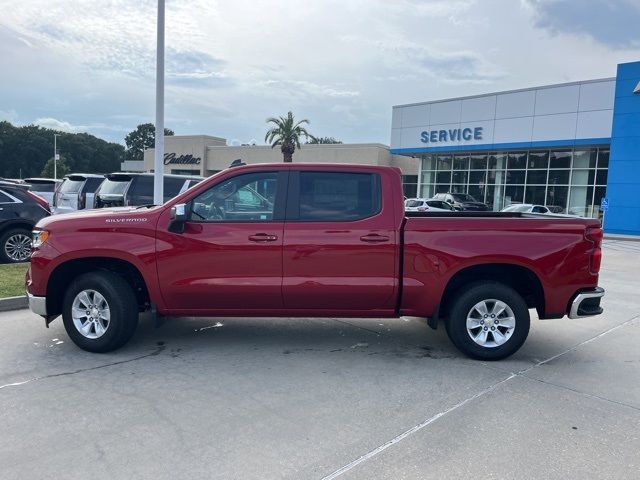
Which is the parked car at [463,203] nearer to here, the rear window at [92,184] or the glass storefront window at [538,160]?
the glass storefront window at [538,160]

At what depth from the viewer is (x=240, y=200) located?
5.25 metres

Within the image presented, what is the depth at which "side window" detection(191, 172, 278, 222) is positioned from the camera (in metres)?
5.19

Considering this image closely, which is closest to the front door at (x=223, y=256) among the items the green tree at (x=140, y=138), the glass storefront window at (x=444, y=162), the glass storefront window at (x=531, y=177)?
the glass storefront window at (x=531, y=177)

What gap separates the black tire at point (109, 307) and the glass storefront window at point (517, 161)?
105 ft

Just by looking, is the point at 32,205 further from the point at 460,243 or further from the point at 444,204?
the point at 444,204

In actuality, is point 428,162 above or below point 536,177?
above

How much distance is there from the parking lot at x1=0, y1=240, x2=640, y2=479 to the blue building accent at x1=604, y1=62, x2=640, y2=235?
25388 mm

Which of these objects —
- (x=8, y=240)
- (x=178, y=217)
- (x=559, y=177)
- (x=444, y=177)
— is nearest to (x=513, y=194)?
(x=559, y=177)

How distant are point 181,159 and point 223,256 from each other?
56317mm

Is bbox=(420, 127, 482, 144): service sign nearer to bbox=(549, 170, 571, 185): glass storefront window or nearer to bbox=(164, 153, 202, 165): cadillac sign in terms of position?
bbox=(549, 170, 571, 185): glass storefront window

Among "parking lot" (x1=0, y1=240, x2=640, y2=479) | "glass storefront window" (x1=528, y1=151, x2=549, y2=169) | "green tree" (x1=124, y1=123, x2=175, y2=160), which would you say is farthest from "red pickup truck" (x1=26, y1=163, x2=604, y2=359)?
"green tree" (x1=124, y1=123, x2=175, y2=160)

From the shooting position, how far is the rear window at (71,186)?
13.5 m

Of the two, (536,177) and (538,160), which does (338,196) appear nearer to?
(536,177)

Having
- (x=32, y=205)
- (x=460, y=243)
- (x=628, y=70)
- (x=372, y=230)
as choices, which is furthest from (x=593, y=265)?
(x=628, y=70)
